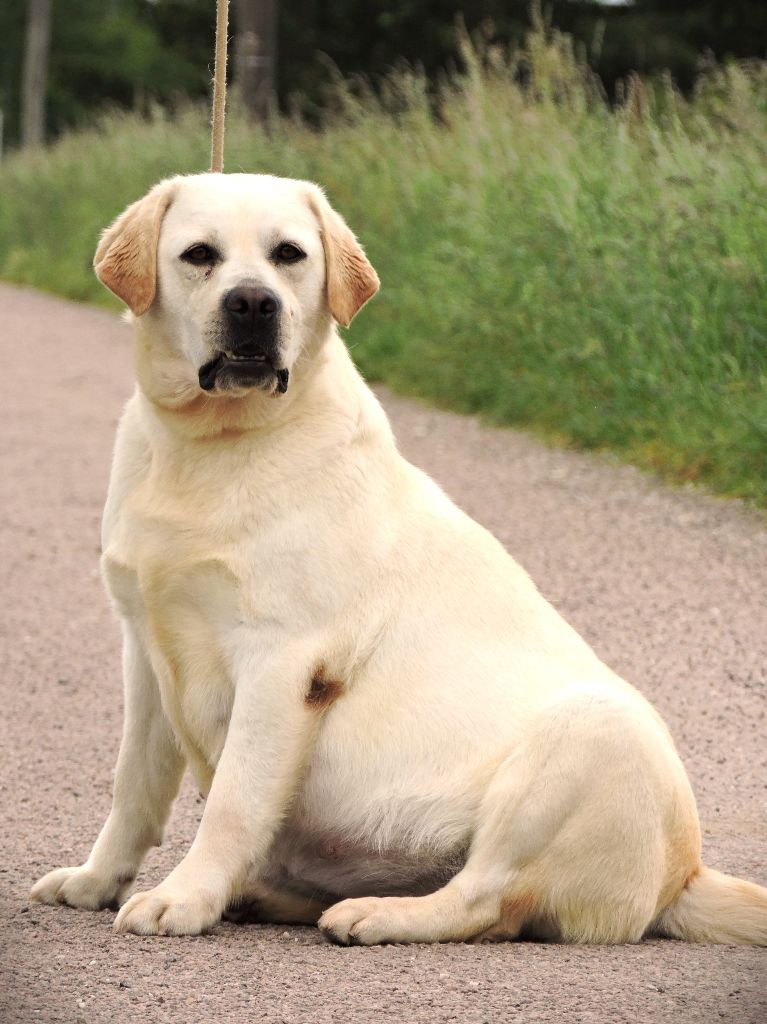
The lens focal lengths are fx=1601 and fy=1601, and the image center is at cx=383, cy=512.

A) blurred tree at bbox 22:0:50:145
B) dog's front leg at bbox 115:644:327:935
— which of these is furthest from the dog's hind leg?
blurred tree at bbox 22:0:50:145

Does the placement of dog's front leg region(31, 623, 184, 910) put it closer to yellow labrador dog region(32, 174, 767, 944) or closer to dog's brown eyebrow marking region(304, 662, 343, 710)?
yellow labrador dog region(32, 174, 767, 944)

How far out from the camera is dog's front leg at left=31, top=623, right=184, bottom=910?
3.53 meters

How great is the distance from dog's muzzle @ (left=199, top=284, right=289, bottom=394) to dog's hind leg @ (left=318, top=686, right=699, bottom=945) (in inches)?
36.7


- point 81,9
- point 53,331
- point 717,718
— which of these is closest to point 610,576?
point 717,718

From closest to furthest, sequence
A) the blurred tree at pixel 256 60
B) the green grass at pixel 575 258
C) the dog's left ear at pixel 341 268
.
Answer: the dog's left ear at pixel 341 268 → the green grass at pixel 575 258 → the blurred tree at pixel 256 60

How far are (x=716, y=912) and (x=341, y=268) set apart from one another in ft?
5.25

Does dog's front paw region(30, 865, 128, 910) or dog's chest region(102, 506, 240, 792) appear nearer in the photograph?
dog's chest region(102, 506, 240, 792)

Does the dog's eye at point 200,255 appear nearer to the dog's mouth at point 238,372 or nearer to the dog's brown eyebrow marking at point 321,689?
the dog's mouth at point 238,372

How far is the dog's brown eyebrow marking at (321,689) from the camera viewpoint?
3.23 metres

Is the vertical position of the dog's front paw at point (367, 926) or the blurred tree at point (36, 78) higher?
the dog's front paw at point (367, 926)

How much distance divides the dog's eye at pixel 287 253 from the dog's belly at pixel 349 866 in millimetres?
1200

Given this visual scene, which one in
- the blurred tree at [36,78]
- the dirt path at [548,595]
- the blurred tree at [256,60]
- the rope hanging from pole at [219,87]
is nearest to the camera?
the dirt path at [548,595]

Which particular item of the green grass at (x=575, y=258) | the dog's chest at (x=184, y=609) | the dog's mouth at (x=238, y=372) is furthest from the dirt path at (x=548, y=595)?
the dog's mouth at (x=238, y=372)

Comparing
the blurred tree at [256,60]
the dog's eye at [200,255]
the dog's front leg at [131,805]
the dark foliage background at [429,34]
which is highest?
the dog's eye at [200,255]
